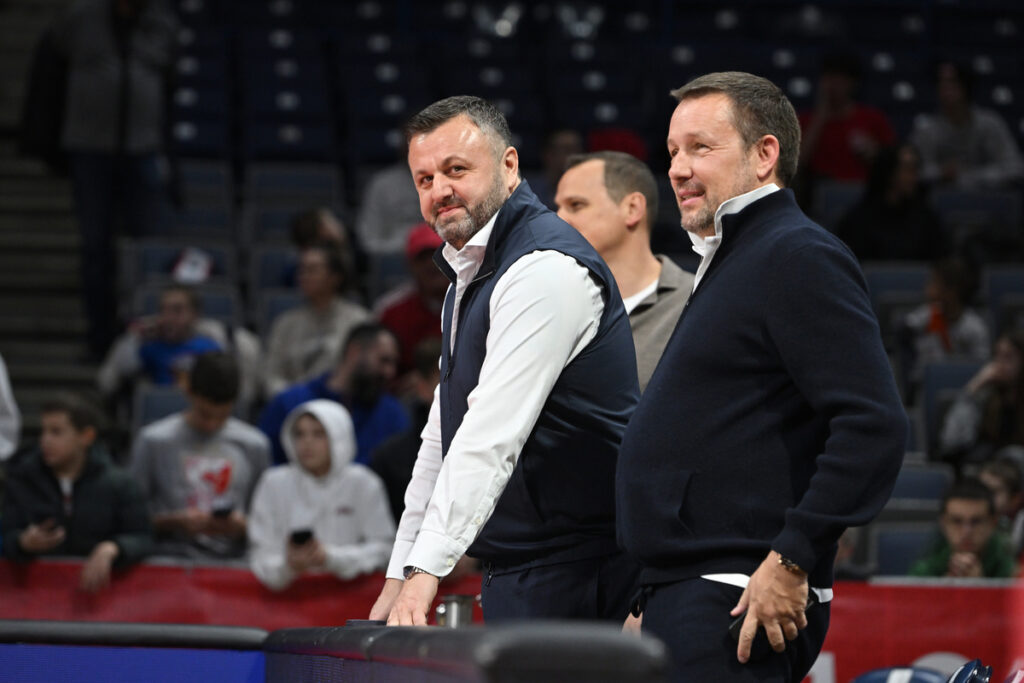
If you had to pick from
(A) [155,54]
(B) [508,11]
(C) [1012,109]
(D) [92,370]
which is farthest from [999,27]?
(D) [92,370]

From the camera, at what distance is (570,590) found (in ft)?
9.11

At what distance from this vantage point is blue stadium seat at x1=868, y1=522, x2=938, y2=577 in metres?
6.15

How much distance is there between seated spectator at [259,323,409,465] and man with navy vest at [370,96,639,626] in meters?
3.36

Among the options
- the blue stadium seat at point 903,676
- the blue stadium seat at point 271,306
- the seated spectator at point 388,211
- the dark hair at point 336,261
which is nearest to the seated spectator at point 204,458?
the dark hair at point 336,261

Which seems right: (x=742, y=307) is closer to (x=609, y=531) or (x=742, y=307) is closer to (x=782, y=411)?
(x=782, y=411)

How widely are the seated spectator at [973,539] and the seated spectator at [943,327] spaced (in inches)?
→ 85.2

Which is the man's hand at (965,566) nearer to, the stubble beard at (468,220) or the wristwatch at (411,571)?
the stubble beard at (468,220)

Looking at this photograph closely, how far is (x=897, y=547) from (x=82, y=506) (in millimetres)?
3279

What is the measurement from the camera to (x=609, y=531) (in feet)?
9.21

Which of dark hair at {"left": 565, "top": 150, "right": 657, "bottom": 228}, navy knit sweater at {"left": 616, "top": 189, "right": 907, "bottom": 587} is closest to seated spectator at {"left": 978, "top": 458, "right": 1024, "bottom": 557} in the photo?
dark hair at {"left": 565, "top": 150, "right": 657, "bottom": 228}

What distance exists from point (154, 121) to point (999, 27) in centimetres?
738

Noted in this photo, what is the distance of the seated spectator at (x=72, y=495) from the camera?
5434 mm

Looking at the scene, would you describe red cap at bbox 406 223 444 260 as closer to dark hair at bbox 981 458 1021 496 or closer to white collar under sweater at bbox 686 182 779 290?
dark hair at bbox 981 458 1021 496

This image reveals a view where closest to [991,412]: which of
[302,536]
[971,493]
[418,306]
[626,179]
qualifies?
[971,493]
